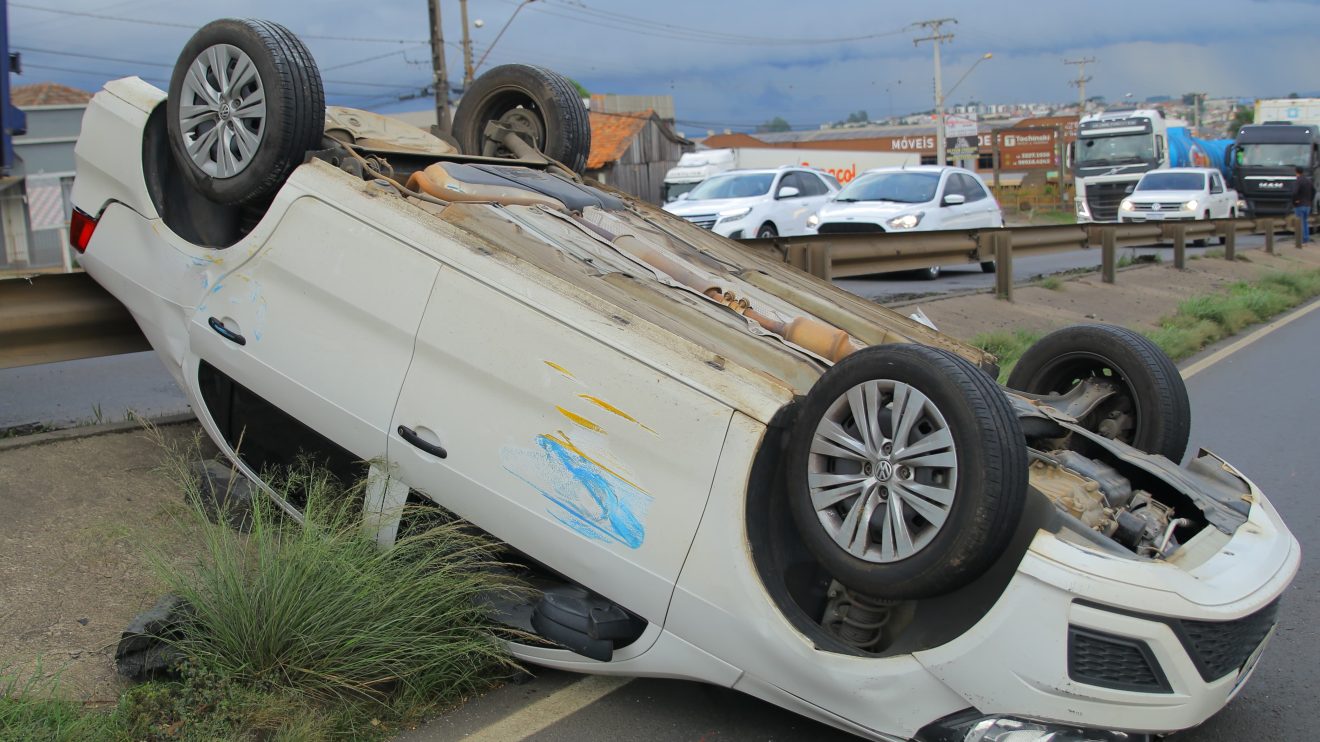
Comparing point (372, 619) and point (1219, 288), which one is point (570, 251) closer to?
point (372, 619)

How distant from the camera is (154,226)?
4934 millimetres

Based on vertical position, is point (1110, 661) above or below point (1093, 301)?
above

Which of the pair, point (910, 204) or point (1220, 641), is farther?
point (910, 204)

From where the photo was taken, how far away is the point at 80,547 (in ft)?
14.6

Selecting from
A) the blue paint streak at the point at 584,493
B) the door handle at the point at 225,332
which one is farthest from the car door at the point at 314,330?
the blue paint streak at the point at 584,493

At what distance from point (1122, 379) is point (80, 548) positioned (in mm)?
4037

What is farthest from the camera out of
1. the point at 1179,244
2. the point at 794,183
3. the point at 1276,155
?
the point at 1276,155

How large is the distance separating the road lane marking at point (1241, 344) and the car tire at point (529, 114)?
6275mm

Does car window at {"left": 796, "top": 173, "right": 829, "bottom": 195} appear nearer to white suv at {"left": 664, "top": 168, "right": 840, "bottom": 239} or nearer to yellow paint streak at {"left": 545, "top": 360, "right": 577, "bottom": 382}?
white suv at {"left": 664, "top": 168, "right": 840, "bottom": 239}

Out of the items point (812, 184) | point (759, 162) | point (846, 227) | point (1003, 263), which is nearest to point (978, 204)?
point (846, 227)

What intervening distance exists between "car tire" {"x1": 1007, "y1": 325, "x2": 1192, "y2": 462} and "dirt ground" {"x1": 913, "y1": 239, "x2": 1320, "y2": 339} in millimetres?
6292

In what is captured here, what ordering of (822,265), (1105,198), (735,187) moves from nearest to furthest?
(822,265) → (735,187) → (1105,198)

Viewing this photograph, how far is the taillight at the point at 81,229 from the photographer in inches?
209

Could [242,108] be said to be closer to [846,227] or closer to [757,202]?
[846,227]
